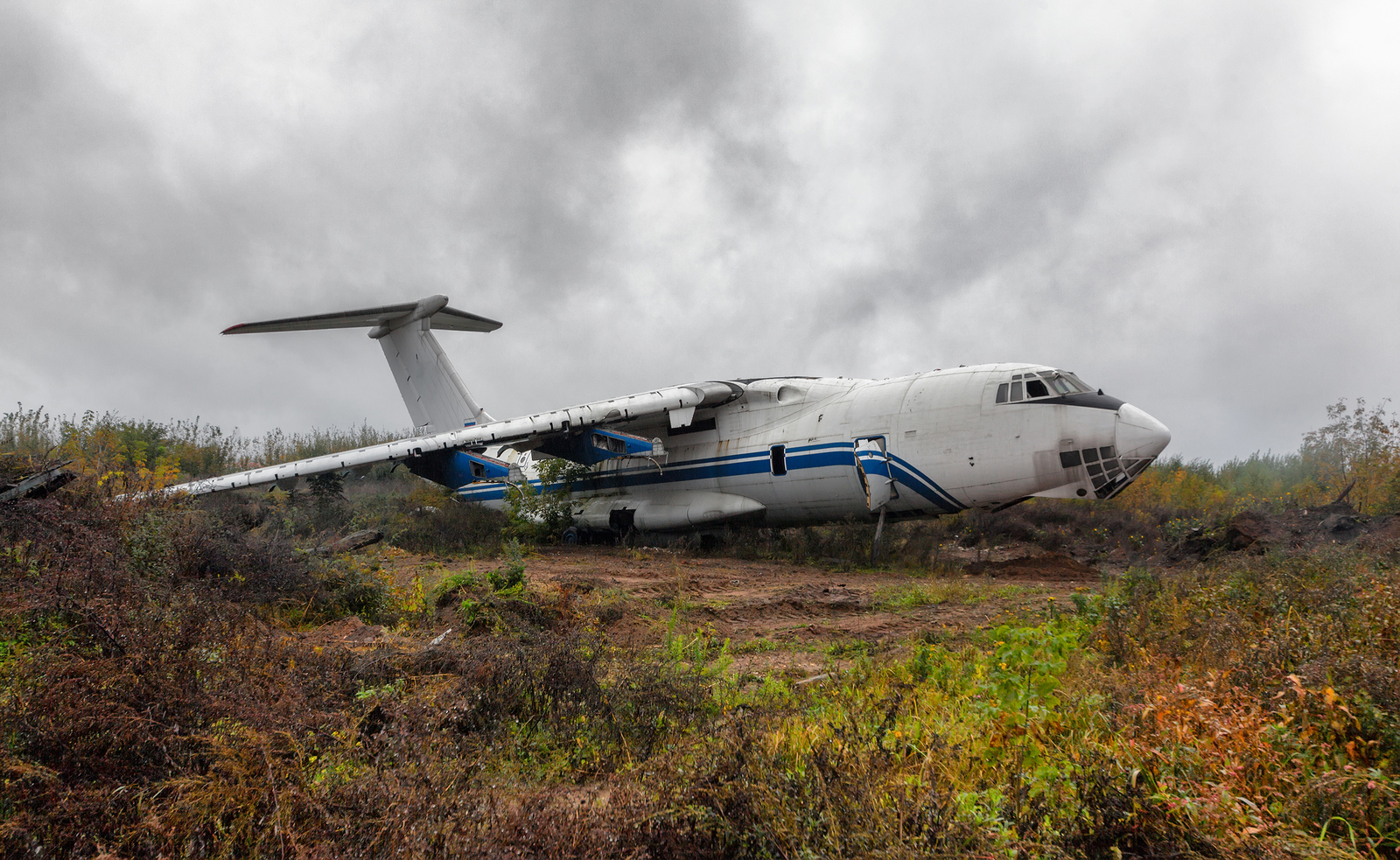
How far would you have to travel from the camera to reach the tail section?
1852 cm

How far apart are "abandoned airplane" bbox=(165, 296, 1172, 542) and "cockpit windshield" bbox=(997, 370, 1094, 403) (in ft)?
0.08

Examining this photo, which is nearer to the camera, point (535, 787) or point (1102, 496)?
point (535, 787)

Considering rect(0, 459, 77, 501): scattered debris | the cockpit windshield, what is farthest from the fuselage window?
rect(0, 459, 77, 501): scattered debris

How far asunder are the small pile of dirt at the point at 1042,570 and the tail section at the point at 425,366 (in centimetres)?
1327

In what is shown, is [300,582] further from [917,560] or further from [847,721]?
[917,560]

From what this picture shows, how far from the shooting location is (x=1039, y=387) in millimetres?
11586

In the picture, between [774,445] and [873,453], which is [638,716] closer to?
[873,453]

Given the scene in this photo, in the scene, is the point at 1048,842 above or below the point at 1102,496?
below

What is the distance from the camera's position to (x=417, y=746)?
2814 mm

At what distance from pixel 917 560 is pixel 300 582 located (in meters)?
10.2

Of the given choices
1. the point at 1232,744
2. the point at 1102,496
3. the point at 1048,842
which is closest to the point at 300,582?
the point at 1048,842

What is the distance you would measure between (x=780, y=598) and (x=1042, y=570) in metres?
6.16

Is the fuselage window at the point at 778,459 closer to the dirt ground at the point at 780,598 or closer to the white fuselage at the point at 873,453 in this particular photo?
the white fuselage at the point at 873,453

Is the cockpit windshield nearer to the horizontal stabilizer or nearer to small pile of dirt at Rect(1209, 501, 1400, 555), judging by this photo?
small pile of dirt at Rect(1209, 501, 1400, 555)
